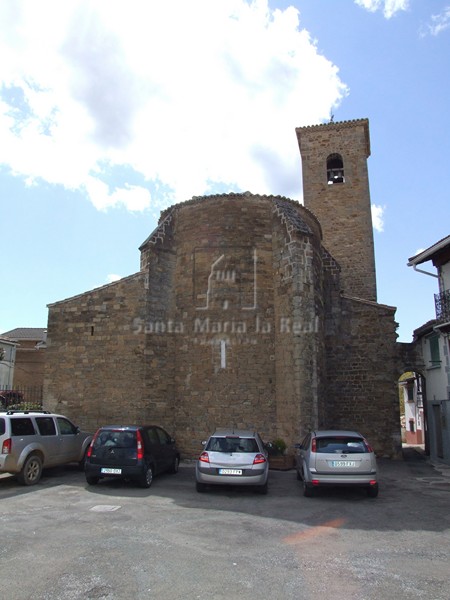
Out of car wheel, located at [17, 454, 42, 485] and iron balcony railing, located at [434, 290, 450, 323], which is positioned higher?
iron balcony railing, located at [434, 290, 450, 323]

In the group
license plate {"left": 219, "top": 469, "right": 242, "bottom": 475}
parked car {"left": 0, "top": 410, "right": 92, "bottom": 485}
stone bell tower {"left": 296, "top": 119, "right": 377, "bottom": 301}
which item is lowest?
license plate {"left": 219, "top": 469, "right": 242, "bottom": 475}

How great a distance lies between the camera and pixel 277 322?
14922 millimetres

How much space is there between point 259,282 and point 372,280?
12.0 meters

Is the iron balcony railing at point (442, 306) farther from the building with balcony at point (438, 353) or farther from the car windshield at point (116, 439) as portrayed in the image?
the car windshield at point (116, 439)

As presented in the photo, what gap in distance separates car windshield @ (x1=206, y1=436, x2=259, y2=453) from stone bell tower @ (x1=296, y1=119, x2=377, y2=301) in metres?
16.8

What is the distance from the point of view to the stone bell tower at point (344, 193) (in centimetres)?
2558

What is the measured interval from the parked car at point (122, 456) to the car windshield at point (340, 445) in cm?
371

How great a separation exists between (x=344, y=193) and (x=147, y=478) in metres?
20.8

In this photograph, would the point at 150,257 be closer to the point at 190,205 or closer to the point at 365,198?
the point at 190,205

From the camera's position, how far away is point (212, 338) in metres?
15.2

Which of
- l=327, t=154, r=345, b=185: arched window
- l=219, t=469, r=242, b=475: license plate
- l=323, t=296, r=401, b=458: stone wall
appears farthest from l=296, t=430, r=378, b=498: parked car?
l=327, t=154, r=345, b=185: arched window

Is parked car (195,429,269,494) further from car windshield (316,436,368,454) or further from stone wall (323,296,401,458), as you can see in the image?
stone wall (323,296,401,458)

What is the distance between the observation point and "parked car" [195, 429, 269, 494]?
951 cm

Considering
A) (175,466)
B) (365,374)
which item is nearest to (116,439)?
(175,466)
